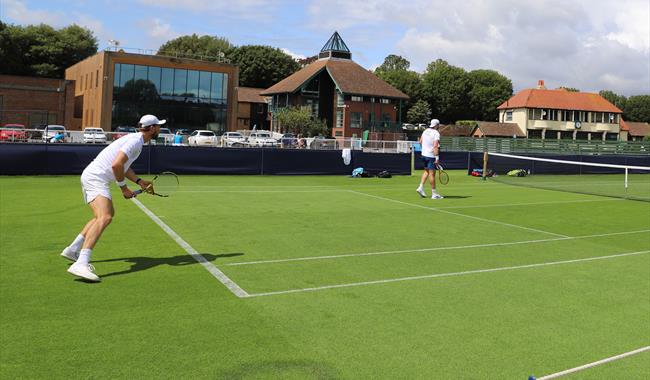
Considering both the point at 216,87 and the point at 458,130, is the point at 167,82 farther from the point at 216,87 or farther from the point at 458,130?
the point at 458,130

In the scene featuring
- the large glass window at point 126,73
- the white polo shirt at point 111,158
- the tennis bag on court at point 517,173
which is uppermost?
the large glass window at point 126,73

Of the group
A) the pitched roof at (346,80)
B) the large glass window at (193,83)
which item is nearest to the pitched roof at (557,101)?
the pitched roof at (346,80)

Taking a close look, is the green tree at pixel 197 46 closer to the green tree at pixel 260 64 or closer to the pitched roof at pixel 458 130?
the green tree at pixel 260 64

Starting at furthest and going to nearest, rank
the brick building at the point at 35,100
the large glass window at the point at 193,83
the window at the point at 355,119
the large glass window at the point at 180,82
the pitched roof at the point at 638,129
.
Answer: the pitched roof at the point at 638,129 < the window at the point at 355,119 < the brick building at the point at 35,100 < the large glass window at the point at 193,83 < the large glass window at the point at 180,82

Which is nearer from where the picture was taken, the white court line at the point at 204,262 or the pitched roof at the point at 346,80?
the white court line at the point at 204,262

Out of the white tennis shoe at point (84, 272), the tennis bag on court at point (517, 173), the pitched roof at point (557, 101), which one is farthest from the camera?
the pitched roof at point (557, 101)

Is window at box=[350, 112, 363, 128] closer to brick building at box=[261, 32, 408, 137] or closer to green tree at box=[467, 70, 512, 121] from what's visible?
brick building at box=[261, 32, 408, 137]

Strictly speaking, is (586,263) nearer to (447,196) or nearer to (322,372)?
(322,372)

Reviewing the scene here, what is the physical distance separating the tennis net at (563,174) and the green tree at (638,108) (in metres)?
115

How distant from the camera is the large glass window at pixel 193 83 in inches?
2443

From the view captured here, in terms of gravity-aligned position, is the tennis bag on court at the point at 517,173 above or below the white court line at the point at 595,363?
above

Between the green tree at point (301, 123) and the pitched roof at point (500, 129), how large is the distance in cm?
3339

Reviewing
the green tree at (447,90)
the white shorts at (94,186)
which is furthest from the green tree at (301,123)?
the white shorts at (94,186)

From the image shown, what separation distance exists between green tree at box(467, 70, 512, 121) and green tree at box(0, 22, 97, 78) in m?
66.1
